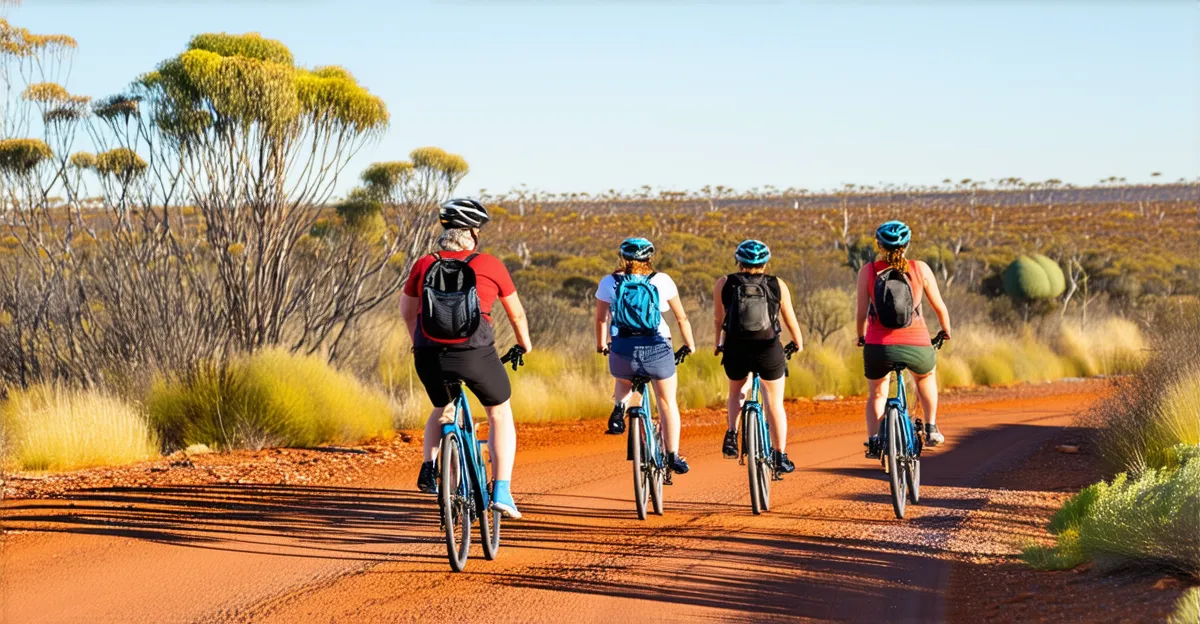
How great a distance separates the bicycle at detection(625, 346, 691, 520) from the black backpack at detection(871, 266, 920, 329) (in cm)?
131

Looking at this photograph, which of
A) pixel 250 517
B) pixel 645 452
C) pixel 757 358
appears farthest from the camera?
pixel 250 517

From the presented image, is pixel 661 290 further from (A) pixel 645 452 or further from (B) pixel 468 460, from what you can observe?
(B) pixel 468 460

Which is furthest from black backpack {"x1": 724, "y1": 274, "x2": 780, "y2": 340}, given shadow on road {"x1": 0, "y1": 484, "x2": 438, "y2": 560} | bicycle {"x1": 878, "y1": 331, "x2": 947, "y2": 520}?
shadow on road {"x1": 0, "y1": 484, "x2": 438, "y2": 560}

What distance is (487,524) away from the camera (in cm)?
686

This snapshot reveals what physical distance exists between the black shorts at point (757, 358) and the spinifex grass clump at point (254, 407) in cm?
558

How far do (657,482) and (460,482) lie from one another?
2137mm

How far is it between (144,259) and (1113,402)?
1054 cm

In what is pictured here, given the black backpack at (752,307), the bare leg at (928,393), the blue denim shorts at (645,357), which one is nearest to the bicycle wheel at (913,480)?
the bare leg at (928,393)

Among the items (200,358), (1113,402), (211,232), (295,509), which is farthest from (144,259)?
(1113,402)

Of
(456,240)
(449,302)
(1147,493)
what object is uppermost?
(456,240)

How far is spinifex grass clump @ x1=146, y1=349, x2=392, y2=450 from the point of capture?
12.0 metres

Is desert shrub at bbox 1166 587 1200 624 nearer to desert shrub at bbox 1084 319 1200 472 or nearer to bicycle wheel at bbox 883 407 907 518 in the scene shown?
bicycle wheel at bbox 883 407 907 518

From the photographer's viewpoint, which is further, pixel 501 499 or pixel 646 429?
pixel 646 429

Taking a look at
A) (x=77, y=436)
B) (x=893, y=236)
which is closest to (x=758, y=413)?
(x=893, y=236)
